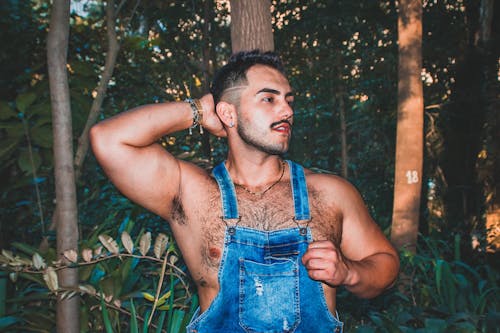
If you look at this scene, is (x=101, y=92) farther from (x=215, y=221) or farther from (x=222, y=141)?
(x=222, y=141)

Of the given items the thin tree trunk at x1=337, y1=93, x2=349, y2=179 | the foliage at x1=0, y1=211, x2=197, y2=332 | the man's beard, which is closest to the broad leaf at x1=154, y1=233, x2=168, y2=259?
the foliage at x1=0, y1=211, x2=197, y2=332

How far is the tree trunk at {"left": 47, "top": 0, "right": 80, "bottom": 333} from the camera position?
9.13ft

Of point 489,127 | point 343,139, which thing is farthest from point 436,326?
point 343,139

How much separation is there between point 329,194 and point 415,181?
3.04 m

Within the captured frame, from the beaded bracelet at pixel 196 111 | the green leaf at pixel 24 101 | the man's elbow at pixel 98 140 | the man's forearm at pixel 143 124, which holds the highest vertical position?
the green leaf at pixel 24 101

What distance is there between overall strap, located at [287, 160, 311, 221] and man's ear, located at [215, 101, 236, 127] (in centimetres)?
42

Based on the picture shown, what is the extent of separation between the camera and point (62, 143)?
9.14 feet

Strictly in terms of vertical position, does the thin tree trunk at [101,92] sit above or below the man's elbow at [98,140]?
above

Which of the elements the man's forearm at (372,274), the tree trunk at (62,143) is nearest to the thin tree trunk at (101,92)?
the tree trunk at (62,143)

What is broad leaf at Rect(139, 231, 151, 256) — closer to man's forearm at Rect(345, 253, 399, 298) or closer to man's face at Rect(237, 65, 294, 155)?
man's face at Rect(237, 65, 294, 155)

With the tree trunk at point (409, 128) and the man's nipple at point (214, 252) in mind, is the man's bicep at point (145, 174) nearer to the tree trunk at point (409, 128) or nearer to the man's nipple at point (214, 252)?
the man's nipple at point (214, 252)

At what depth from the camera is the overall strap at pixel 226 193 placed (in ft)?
7.59

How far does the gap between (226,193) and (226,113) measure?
1.46 feet

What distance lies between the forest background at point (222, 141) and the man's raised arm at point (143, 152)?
486 mm
